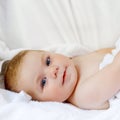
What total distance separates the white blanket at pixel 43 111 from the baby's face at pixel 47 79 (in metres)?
0.04

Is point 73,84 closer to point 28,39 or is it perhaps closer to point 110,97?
point 110,97

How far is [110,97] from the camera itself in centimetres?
112

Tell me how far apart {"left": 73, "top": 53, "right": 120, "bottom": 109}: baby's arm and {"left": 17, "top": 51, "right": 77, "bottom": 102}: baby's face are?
2.4 inches

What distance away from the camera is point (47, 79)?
1177 mm

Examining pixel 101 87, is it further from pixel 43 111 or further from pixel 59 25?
pixel 59 25

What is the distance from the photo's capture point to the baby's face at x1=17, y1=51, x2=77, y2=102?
1.17 meters

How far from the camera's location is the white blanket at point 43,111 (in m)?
1.09

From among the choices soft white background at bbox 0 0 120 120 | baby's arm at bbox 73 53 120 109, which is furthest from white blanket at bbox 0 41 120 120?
soft white background at bbox 0 0 120 120

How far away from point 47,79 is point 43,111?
4.7 inches

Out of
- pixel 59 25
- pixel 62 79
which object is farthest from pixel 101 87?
pixel 59 25

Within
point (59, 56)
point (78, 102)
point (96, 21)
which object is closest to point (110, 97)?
point (78, 102)

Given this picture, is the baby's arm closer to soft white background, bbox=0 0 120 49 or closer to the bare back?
the bare back

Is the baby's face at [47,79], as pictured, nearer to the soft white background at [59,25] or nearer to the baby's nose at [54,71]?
the baby's nose at [54,71]

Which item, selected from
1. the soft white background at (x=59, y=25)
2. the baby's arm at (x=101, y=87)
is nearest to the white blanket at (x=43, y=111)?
the baby's arm at (x=101, y=87)
